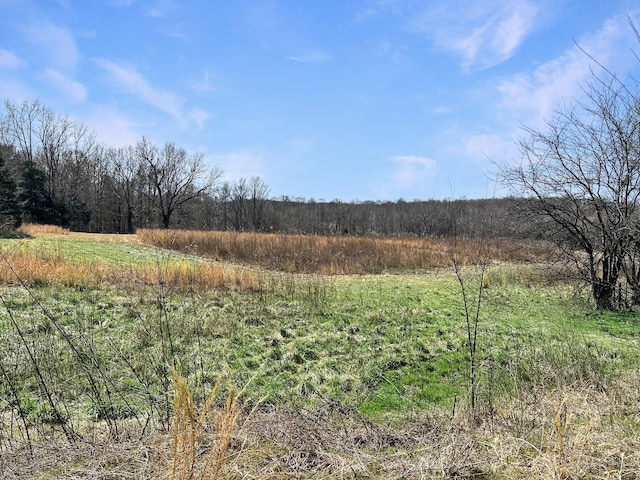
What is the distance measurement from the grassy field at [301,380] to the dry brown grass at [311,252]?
13.0 feet

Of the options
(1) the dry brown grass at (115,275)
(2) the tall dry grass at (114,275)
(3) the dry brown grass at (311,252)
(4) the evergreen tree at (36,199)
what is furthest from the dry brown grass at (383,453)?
(4) the evergreen tree at (36,199)

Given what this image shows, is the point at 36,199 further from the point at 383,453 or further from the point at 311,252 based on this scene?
the point at 383,453

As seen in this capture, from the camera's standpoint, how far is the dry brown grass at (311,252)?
596 inches

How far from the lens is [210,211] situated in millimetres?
50312

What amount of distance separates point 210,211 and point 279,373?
47638 millimetres

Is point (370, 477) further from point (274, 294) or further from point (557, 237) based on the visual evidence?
point (557, 237)

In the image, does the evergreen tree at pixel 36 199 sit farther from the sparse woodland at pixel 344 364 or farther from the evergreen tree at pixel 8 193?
the sparse woodland at pixel 344 364

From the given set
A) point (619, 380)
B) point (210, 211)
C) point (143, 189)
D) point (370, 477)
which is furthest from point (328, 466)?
point (210, 211)

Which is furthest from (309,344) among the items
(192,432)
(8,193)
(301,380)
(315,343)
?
(8,193)

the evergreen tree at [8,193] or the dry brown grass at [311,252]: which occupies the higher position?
the evergreen tree at [8,193]

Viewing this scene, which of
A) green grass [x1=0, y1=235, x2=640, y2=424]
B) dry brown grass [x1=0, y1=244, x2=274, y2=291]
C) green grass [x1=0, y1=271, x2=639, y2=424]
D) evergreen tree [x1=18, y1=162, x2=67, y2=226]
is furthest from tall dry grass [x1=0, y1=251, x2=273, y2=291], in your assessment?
evergreen tree [x1=18, y1=162, x2=67, y2=226]

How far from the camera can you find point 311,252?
16109mm

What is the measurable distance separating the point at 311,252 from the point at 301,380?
1144 centimetres

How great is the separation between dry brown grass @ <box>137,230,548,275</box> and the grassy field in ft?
13.0
